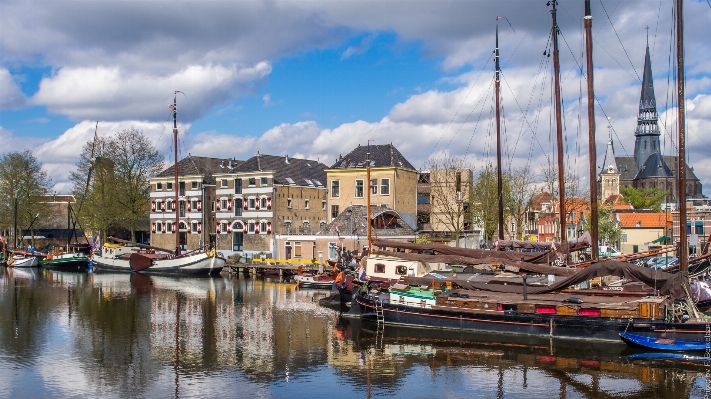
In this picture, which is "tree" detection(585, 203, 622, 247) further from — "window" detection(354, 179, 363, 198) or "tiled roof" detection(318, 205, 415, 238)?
"window" detection(354, 179, 363, 198)

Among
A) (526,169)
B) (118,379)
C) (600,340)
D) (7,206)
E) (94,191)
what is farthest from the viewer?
(7,206)

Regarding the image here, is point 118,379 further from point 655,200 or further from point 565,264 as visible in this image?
point 655,200

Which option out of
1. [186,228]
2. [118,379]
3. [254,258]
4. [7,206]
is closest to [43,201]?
[7,206]

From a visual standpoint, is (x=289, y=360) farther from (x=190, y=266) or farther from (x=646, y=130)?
(x=646, y=130)

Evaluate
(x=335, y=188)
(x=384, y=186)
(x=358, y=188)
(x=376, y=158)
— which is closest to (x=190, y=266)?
(x=335, y=188)

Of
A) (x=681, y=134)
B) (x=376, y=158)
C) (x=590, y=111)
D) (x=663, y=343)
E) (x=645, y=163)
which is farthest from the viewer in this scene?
(x=645, y=163)

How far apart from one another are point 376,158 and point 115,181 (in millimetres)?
30967

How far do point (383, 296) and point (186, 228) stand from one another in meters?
48.2

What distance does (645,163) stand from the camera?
446ft

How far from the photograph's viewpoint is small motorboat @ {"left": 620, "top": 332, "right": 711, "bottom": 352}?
25.0 metres

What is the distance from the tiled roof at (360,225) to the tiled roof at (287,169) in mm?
10446

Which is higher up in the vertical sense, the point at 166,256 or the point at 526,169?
the point at 526,169

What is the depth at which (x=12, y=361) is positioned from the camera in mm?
25859

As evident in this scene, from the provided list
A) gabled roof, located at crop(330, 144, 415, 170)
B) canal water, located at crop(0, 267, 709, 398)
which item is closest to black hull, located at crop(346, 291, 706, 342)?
canal water, located at crop(0, 267, 709, 398)
